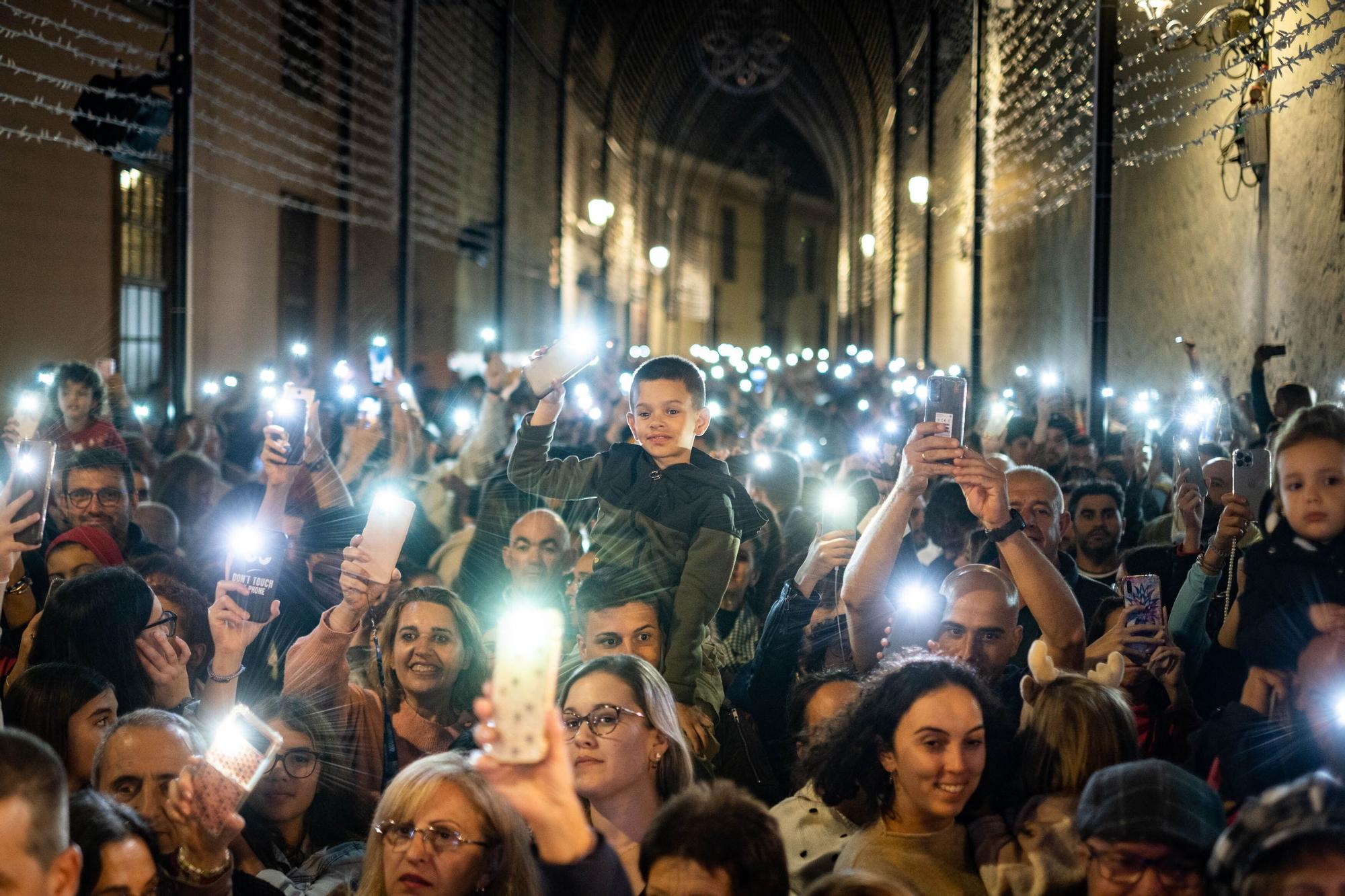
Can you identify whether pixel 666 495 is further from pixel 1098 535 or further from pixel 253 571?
pixel 1098 535

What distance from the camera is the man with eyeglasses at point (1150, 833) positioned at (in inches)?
114

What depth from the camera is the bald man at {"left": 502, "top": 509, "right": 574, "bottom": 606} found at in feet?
19.9

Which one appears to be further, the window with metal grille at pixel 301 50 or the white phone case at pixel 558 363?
the window with metal grille at pixel 301 50

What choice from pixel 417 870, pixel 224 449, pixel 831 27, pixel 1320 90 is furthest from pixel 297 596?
pixel 831 27

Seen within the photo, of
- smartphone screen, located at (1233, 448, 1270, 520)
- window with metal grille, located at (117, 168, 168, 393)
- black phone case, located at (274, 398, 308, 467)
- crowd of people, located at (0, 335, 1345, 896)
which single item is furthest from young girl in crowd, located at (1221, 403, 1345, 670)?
window with metal grille, located at (117, 168, 168, 393)

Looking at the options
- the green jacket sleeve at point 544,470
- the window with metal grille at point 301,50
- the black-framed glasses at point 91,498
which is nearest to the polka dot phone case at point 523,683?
the green jacket sleeve at point 544,470

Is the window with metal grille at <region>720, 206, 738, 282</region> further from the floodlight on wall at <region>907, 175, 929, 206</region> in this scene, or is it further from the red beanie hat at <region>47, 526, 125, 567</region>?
the red beanie hat at <region>47, 526, 125, 567</region>

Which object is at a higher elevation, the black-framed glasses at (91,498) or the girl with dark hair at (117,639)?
the black-framed glasses at (91,498)

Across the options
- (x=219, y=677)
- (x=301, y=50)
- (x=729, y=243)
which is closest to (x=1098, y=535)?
(x=219, y=677)

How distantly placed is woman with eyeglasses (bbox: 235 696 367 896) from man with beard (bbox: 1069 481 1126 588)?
344cm

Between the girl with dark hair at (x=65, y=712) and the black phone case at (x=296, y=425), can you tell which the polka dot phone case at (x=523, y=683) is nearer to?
the girl with dark hair at (x=65, y=712)

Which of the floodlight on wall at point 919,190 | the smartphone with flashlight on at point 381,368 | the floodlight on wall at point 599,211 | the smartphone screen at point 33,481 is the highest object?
the floodlight on wall at point 599,211

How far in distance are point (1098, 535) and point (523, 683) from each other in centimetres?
442

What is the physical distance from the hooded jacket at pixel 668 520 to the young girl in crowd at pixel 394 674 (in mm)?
555
